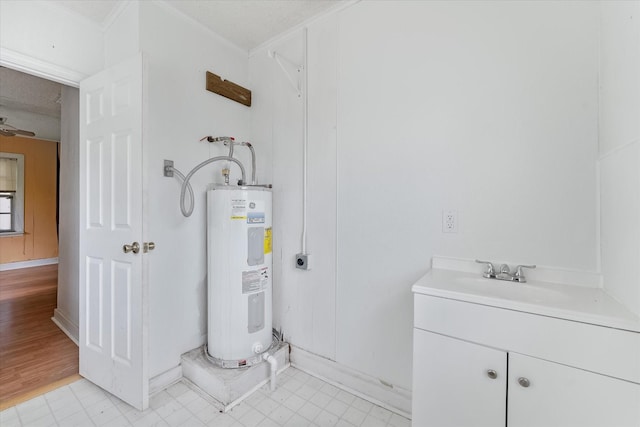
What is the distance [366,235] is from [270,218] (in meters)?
0.71

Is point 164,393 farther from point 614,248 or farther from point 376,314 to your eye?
point 614,248

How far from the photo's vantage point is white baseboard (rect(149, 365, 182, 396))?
5.73 feet

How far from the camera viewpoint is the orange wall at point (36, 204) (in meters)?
4.64

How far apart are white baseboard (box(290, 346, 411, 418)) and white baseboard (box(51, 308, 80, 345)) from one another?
6.45 ft

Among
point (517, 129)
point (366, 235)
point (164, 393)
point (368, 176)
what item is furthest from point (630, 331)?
point (164, 393)

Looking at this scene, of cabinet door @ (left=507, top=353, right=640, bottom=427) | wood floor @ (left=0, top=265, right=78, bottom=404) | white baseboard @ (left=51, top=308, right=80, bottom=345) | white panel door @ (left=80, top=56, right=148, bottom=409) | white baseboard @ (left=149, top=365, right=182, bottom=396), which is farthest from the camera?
white baseboard @ (left=51, top=308, right=80, bottom=345)

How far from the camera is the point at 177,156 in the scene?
74.7 inches

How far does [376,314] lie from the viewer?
1711mm

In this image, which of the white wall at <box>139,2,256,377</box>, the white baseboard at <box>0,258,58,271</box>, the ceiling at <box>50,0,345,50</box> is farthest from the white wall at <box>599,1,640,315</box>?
the white baseboard at <box>0,258,58,271</box>

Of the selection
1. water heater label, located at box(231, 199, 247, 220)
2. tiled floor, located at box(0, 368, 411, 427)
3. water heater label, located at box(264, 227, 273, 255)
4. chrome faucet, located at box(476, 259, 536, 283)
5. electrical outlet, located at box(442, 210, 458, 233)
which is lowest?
tiled floor, located at box(0, 368, 411, 427)

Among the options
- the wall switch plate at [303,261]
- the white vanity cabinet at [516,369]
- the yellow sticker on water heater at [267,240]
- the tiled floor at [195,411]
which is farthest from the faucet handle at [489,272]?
the yellow sticker on water heater at [267,240]

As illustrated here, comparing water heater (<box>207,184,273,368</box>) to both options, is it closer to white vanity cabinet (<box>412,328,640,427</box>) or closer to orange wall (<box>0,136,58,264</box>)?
white vanity cabinet (<box>412,328,640,427</box>)

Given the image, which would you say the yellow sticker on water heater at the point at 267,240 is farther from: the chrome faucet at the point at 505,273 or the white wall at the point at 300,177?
the chrome faucet at the point at 505,273

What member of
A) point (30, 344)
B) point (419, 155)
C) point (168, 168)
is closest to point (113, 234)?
point (168, 168)
